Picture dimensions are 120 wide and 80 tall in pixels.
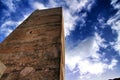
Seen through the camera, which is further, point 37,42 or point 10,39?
point 10,39

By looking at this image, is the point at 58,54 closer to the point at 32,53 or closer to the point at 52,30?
the point at 32,53

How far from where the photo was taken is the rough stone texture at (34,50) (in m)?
4.73

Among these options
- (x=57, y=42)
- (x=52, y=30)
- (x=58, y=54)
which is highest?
(x=52, y=30)

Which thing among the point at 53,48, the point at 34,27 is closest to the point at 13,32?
the point at 34,27

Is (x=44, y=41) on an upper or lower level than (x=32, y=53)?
upper

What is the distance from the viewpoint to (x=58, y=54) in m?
5.10

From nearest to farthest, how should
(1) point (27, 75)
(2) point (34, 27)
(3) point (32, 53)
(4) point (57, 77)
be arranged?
1. (4) point (57, 77)
2. (1) point (27, 75)
3. (3) point (32, 53)
4. (2) point (34, 27)

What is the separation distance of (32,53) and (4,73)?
1.10m

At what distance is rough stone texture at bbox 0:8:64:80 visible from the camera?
4.73 metres

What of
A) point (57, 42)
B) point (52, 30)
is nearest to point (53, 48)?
point (57, 42)

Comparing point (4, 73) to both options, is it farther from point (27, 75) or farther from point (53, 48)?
point (53, 48)

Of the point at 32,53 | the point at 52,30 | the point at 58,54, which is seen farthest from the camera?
the point at 52,30

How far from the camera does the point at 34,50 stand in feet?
18.2

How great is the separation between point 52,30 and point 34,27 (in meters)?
0.94
